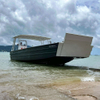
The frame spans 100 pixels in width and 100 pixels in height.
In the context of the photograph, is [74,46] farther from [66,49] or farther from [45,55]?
[45,55]

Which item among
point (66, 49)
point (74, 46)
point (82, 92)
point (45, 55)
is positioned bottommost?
point (82, 92)

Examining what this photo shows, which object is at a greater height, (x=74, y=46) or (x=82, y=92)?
(x=74, y=46)

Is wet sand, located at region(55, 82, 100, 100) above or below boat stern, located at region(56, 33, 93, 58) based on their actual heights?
below

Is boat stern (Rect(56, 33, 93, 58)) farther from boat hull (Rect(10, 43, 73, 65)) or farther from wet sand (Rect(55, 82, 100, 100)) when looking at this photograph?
wet sand (Rect(55, 82, 100, 100))

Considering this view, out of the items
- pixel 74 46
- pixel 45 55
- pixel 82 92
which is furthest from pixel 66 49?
pixel 82 92

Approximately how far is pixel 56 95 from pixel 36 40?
13686mm

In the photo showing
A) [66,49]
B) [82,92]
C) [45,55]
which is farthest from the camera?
[45,55]

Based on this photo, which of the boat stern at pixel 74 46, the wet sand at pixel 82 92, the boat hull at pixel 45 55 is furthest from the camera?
the boat hull at pixel 45 55

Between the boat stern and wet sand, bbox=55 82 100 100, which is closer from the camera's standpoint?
wet sand, bbox=55 82 100 100

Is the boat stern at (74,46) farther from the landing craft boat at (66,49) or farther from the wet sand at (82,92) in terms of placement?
the wet sand at (82,92)

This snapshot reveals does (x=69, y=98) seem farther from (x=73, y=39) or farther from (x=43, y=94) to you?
(x=73, y=39)

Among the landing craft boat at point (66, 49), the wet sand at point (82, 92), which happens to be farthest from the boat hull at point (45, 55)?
the wet sand at point (82, 92)

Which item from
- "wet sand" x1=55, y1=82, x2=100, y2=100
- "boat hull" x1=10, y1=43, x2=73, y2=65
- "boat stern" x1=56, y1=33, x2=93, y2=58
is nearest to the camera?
"wet sand" x1=55, y1=82, x2=100, y2=100

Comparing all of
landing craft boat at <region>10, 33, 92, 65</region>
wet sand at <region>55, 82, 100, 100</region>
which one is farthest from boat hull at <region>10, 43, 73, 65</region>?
wet sand at <region>55, 82, 100, 100</region>
